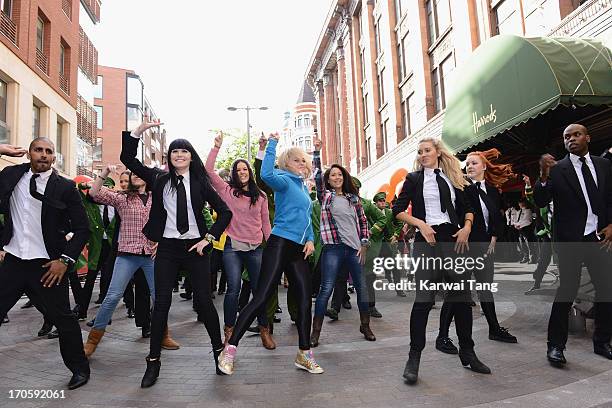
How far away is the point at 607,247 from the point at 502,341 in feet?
4.83

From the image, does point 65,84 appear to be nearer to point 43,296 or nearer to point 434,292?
point 43,296

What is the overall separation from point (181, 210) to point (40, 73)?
17197 millimetres

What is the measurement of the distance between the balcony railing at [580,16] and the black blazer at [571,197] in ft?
21.6

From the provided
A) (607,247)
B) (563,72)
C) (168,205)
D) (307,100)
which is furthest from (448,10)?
(307,100)

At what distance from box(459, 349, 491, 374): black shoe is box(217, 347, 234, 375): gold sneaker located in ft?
6.58

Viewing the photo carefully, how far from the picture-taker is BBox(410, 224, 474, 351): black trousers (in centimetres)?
358

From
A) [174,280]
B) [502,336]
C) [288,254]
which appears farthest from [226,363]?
[502,336]

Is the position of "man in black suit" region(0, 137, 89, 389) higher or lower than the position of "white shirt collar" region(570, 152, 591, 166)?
lower

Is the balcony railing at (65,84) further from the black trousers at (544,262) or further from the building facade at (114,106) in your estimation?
the building facade at (114,106)

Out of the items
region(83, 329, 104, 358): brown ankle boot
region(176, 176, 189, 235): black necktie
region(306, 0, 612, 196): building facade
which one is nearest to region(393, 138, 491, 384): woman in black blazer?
region(176, 176, 189, 235): black necktie

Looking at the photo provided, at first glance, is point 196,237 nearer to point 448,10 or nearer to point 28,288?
point 28,288

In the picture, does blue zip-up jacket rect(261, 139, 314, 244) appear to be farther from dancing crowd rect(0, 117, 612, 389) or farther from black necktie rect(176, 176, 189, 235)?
black necktie rect(176, 176, 189, 235)

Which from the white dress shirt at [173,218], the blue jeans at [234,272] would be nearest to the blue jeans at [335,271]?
the blue jeans at [234,272]

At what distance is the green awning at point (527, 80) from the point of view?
7.30 meters
